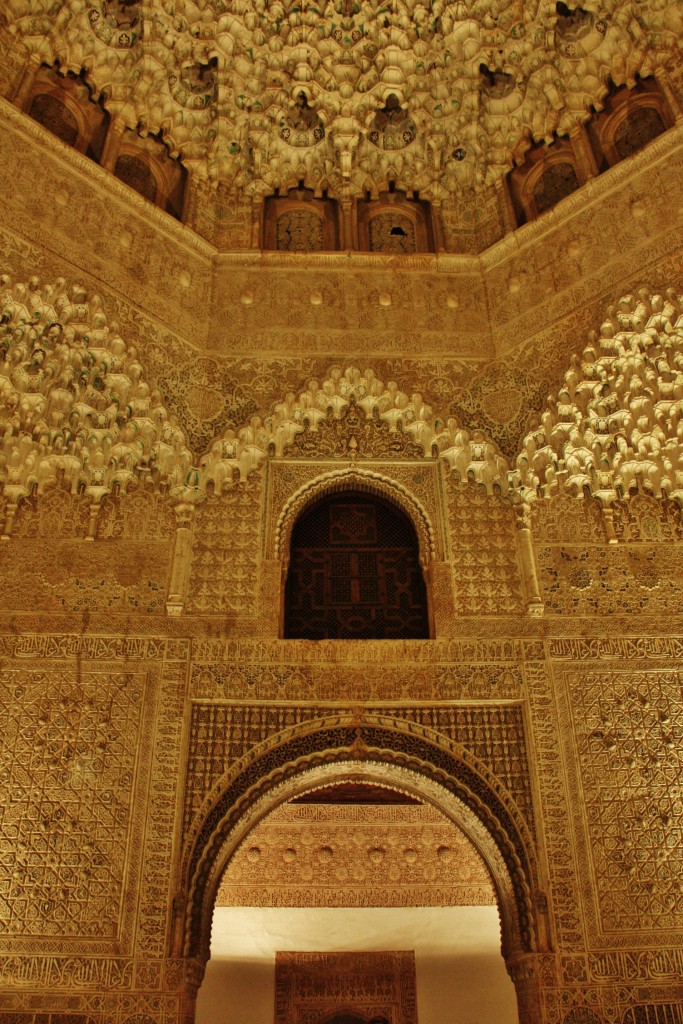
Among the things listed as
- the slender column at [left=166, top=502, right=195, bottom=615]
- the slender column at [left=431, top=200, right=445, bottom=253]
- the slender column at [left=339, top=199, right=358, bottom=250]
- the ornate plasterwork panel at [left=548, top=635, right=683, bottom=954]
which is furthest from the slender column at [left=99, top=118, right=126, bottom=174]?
the ornate plasterwork panel at [left=548, top=635, right=683, bottom=954]

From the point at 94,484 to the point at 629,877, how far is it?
149 inches

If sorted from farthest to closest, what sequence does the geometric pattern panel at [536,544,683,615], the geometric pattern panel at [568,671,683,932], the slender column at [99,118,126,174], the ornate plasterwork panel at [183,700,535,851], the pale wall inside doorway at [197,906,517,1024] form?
the pale wall inside doorway at [197,906,517,1024] < the slender column at [99,118,126,174] < the geometric pattern panel at [536,544,683,615] < the ornate plasterwork panel at [183,700,535,851] < the geometric pattern panel at [568,671,683,932]

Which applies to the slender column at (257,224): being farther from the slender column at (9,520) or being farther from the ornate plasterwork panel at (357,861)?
the ornate plasterwork panel at (357,861)

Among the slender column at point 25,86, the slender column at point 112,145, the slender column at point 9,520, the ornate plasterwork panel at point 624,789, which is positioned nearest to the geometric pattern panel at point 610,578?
the ornate plasterwork panel at point 624,789

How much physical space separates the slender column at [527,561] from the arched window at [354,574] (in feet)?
2.10

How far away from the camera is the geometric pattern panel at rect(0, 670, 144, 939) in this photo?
4.39 m

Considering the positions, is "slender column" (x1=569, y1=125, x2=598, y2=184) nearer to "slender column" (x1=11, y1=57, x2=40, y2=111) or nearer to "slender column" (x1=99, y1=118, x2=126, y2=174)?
"slender column" (x1=99, y1=118, x2=126, y2=174)

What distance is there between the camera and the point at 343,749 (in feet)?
15.9

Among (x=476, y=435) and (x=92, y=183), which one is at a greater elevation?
(x=92, y=183)

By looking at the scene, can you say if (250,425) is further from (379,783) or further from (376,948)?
(376,948)

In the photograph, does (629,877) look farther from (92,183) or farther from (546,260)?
(92,183)

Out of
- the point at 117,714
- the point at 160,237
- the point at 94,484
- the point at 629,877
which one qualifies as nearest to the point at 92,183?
the point at 160,237

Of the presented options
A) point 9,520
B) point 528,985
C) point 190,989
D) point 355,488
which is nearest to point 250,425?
point 355,488

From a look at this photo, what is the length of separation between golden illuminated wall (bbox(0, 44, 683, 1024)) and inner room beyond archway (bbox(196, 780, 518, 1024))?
2.47m
